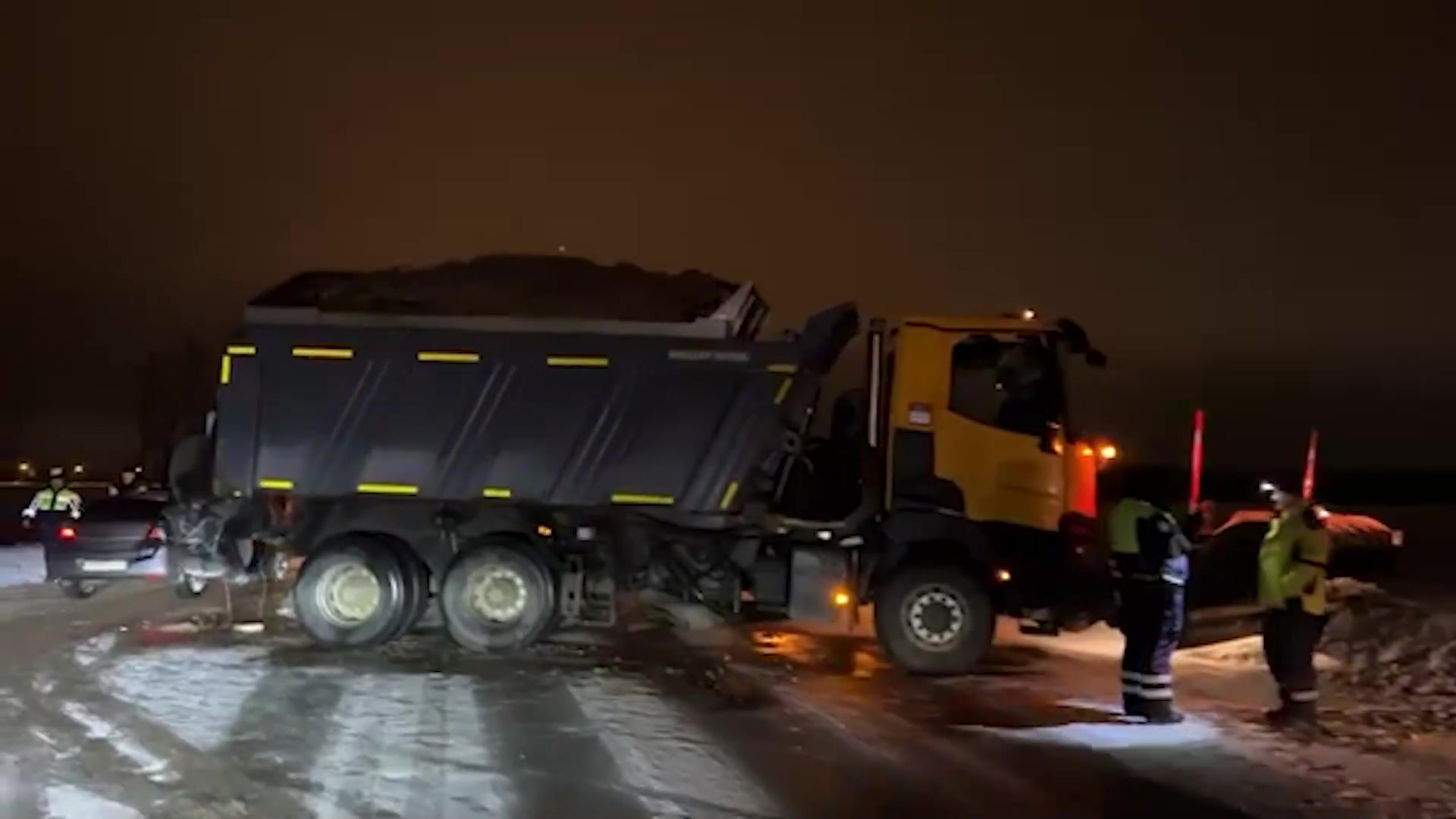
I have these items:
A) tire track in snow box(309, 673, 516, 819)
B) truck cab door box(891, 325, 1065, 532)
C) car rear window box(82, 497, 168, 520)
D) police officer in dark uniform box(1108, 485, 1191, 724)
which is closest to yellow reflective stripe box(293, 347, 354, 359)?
tire track in snow box(309, 673, 516, 819)

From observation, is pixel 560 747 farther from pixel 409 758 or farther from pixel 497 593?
pixel 497 593

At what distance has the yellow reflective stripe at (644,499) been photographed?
14547mm

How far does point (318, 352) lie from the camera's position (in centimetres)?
1466

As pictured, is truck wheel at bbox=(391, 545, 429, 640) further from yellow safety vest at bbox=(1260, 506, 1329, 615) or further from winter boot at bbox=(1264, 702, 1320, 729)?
winter boot at bbox=(1264, 702, 1320, 729)

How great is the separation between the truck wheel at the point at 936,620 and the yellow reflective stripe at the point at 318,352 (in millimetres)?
5346

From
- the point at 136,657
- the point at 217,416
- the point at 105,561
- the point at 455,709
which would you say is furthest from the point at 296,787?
the point at 105,561

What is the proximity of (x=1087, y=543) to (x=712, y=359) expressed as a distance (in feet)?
12.0

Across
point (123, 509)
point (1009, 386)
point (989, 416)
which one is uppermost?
point (1009, 386)

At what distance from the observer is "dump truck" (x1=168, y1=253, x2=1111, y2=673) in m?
13.9

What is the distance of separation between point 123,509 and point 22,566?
18.3 feet

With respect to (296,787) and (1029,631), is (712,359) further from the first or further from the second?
(296,787)

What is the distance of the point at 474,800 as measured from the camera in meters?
8.14

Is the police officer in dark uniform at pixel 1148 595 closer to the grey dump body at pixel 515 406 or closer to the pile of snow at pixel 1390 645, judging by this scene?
the pile of snow at pixel 1390 645

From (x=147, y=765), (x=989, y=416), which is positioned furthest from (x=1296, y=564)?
(x=147, y=765)
